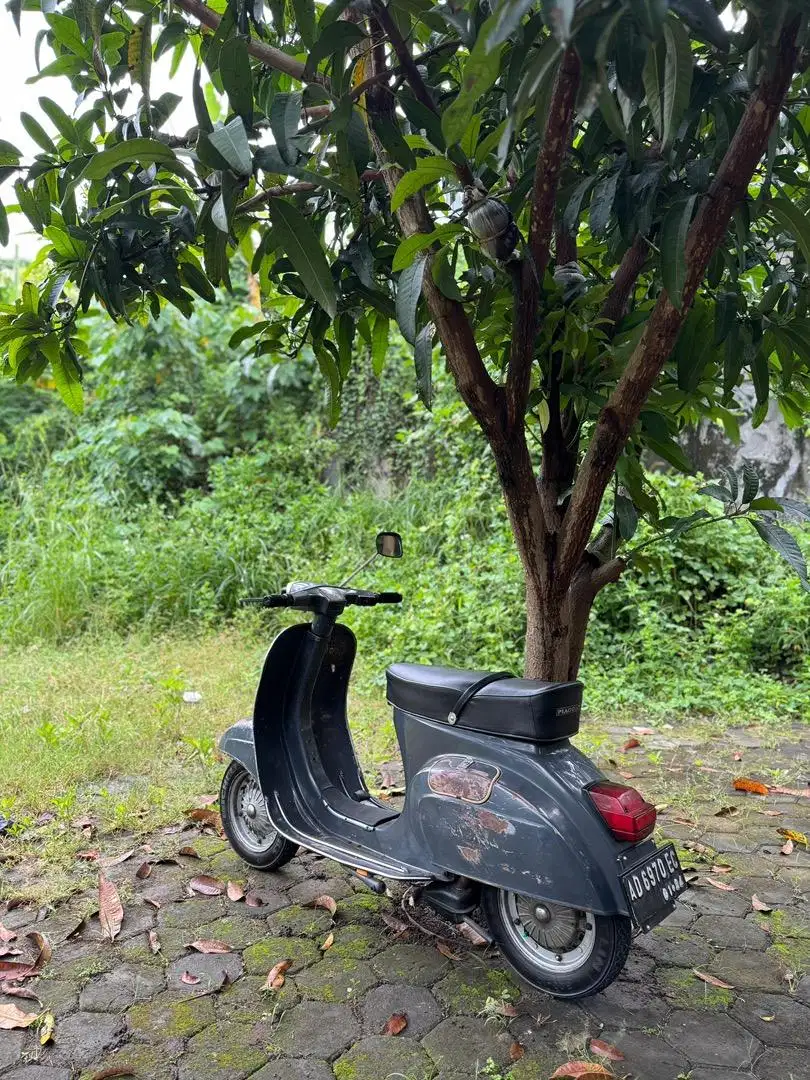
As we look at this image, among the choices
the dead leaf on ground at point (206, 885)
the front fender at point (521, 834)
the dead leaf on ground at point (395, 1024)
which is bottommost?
the dead leaf on ground at point (395, 1024)

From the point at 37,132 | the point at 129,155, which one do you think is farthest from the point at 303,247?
the point at 37,132

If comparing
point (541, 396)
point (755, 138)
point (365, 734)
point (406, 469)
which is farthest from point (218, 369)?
point (755, 138)

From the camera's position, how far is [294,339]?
2.36 metres

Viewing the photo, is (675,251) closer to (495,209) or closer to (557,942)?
(495,209)

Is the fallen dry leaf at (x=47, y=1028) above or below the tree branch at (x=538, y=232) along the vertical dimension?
below

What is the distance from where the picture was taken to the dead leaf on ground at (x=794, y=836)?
3.06 m

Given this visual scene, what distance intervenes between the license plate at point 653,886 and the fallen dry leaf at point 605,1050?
261 mm

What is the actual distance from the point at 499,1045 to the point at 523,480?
123 centimetres

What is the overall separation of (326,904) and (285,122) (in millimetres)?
2081

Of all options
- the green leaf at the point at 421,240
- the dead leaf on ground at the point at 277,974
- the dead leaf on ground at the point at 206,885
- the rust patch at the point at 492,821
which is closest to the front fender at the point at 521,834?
the rust patch at the point at 492,821

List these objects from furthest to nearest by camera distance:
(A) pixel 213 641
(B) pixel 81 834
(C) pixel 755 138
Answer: (A) pixel 213 641, (B) pixel 81 834, (C) pixel 755 138

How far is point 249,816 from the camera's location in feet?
9.50

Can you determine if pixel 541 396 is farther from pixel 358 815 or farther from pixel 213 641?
pixel 213 641

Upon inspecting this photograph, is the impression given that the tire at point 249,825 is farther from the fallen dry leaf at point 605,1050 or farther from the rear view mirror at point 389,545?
the fallen dry leaf at point 605,1050
